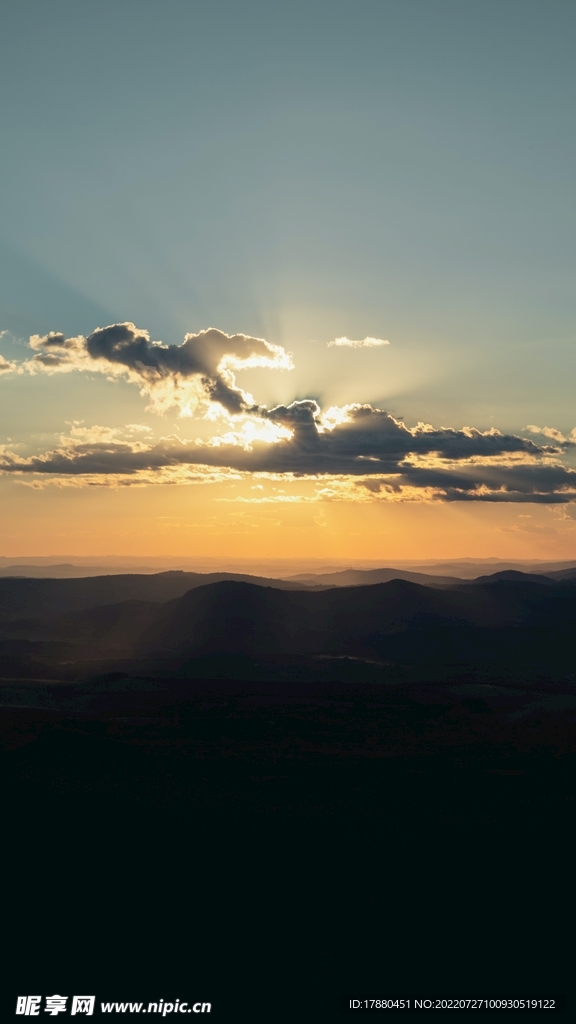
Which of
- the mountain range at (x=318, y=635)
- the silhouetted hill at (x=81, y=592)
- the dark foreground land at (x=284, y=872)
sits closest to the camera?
the dark foreground land at (x=284, y=872)

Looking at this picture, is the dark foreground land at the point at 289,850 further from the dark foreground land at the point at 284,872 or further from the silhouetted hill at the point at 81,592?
the silhouetted hill at the point at 81,592

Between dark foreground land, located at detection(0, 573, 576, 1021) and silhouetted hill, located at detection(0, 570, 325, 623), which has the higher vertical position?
silhouetted hill, located at detection(0, 570, 325, 623)

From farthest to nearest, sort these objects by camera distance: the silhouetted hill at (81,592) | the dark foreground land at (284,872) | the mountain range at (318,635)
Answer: the silhouetted hill at (81,592), the mountain range at (318,635), the dark foreground land at (284,872)

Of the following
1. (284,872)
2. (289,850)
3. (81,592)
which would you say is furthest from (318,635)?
(81,592)

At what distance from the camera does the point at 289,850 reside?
2278cm

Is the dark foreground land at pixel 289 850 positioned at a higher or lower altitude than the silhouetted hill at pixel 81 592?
lower

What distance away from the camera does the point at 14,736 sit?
39.2m

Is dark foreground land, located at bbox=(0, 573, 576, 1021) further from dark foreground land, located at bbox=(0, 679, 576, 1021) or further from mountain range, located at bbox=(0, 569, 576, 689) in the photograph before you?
mountain range, located at bbox=(0, 569, 576, 689)

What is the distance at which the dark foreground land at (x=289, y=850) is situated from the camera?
17125mm

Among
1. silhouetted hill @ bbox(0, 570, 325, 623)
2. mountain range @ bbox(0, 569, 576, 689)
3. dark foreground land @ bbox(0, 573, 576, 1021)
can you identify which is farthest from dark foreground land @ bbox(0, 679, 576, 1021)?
silhouetted hill @ bbox(0, 570, 325, 623)

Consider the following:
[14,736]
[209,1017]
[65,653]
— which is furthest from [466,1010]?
[65,653]

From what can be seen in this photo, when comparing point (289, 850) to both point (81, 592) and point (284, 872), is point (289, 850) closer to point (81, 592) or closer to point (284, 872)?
point (284, 872)

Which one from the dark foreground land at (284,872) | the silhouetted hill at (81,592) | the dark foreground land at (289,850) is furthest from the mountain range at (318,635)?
the dark foreground land at (284,872)

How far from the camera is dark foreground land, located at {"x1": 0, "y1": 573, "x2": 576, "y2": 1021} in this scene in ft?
56.2
